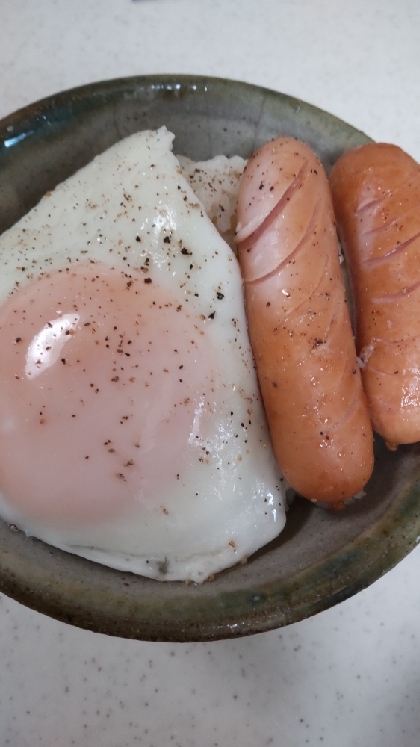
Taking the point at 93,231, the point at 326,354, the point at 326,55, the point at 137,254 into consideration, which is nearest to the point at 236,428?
the point at 326,354

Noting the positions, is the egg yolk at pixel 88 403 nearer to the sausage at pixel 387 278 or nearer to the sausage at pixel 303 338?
the sausage at pixel 303 338

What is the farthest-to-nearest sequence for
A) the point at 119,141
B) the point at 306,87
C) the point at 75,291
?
the point at 306,87 < the point at 119,141 < the point at 75,291

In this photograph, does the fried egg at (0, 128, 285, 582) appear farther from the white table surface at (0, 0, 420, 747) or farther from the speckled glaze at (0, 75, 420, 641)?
the white table surface at (0, 0, 420, 747)

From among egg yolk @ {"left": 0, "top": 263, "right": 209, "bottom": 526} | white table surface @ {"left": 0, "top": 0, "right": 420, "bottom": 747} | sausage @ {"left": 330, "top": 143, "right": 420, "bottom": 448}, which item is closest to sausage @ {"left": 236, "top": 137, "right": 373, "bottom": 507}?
sausage @ {"left": 330, "top": 143, "right": 420, "bottom": 448}

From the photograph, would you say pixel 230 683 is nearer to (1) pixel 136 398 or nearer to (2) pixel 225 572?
(2) pixel 225 572

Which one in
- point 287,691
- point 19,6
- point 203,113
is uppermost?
point 19,6

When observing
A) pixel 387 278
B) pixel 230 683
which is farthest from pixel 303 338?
pixel 230 683

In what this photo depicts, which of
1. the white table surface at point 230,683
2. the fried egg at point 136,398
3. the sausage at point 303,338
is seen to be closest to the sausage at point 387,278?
the sausage at point 303,338

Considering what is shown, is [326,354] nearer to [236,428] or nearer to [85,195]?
[236,428]
